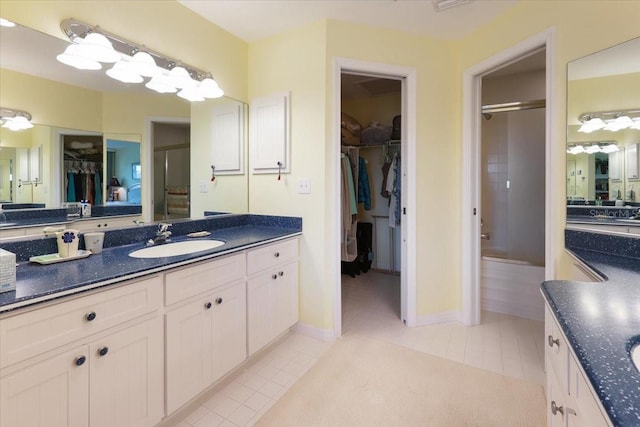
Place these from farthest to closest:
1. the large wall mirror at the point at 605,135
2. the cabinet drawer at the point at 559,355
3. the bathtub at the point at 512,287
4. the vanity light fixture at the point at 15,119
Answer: the bathtub at the point at 512,287 < the large wall mirror at the point at 605,135 < the vanity light fixture at the point at 15,119 < the cabinet drawer at the point at 559,355

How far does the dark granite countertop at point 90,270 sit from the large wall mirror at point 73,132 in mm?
365

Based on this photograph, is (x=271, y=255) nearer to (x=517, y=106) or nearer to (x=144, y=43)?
(x=144, y=43)

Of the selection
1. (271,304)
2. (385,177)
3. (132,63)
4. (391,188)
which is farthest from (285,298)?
(385,177)

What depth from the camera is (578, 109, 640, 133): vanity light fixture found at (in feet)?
4.73

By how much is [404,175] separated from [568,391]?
6.07ft

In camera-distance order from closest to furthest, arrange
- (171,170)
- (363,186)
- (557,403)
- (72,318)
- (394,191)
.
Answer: (557,403), (72,318), (171,170), (394,191), (363,186)

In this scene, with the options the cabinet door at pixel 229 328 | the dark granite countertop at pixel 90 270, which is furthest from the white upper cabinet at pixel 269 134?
the cabinet door at pixel 229 328

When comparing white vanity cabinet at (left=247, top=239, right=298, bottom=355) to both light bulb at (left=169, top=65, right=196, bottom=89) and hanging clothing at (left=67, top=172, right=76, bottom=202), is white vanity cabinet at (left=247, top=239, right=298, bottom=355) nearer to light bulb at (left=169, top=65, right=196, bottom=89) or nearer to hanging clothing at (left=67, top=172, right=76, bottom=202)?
hanging clothing at (left=67, top=172, right=76, bottom=202)

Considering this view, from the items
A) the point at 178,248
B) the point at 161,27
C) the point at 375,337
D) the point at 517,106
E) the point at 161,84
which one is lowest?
the point at 375,337

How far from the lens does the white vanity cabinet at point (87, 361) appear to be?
90 centimetres

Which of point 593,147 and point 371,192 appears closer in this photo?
point 593,147

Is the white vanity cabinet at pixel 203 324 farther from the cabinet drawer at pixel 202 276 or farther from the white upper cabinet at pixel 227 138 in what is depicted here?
the white upper cabinet at pixel 227 138

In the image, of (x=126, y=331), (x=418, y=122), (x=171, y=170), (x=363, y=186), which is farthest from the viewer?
(x=363, y=186)

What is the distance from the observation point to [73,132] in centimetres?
158
